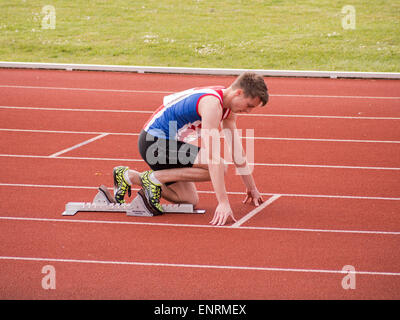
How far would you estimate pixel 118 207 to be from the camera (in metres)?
5.76

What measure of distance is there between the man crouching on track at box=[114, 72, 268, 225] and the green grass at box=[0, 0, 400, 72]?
993 centimetres

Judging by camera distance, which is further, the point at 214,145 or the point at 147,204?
the point at 147,204

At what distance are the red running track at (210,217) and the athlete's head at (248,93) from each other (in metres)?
0.99

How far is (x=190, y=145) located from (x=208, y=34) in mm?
12608

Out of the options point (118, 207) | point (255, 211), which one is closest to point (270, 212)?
point (255, 211)

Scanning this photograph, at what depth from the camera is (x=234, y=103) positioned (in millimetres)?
5195

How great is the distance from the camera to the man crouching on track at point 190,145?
5148 millimetres

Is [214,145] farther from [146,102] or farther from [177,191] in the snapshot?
[146,102]

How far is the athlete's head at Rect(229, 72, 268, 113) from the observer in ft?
16.6

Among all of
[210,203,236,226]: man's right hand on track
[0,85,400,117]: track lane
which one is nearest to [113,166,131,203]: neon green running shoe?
[210,203,236,226]: man's right hand on track

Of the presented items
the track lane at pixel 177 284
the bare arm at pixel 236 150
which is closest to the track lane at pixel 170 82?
the bare arm at pixel 236 150

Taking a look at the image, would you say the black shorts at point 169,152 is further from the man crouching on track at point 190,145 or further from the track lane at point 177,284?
the track lane at point 177,284

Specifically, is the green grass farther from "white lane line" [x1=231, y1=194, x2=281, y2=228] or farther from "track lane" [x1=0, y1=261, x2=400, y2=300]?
"track lane" [x1=0, y1=261, x2=400, y2=300]

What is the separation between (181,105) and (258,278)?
5.40 feet
